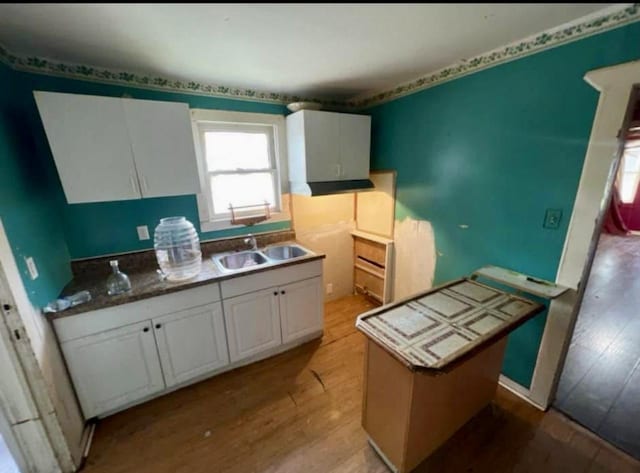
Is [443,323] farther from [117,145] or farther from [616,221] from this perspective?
[616,221]

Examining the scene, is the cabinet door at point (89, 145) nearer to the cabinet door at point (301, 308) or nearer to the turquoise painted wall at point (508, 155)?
the cabinet door at point (301, 308)

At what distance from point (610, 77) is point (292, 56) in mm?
1731

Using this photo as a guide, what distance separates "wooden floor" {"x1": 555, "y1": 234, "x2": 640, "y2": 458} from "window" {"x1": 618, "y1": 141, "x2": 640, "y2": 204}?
3866 millimetres

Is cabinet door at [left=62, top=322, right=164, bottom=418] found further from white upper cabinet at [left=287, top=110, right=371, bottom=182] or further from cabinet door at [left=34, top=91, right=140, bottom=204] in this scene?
white upper cabinet at [left=287, top=110, right=371, bottom=182]

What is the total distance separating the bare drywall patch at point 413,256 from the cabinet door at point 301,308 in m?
0.88

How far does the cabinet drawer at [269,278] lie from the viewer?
2072 mm

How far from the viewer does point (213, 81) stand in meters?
2.21

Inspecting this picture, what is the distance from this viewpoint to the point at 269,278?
2207 mm

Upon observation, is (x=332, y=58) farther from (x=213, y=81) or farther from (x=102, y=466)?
(x=102, y=466)

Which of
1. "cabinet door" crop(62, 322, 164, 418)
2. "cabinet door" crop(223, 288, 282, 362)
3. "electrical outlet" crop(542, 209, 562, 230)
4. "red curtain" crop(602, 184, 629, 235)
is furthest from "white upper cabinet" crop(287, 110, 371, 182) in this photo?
"red curtain" crop(602, 184, 629, 235)

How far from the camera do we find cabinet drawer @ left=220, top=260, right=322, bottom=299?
6.80 feet

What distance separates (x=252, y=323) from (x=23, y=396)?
127 centimetres

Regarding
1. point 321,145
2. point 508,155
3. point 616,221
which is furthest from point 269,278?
point 616,221

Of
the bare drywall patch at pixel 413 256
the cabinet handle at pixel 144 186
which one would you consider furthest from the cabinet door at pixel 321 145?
the cabinet handle at pixel 144 186
